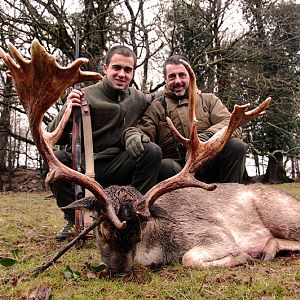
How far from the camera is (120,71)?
677 cm

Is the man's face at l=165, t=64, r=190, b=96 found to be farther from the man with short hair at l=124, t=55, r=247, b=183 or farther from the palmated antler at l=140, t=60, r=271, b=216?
the palmated antler at l=140, t=60, r=271, b=216

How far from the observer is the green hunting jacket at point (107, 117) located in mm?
6820

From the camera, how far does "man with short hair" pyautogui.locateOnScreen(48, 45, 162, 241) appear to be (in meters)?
6.60

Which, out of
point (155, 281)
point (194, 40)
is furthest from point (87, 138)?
point (194, 40)

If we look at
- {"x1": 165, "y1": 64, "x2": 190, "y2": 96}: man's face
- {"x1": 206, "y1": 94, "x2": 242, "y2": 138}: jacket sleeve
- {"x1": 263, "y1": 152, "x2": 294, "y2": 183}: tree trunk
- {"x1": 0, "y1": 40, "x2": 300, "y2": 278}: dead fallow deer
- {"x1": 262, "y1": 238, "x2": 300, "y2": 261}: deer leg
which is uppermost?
{"x1": 165, "y1": 64, "x2": 190, "y2": 96}: man's face

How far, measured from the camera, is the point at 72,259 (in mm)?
5305

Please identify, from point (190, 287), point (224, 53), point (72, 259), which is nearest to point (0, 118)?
point (224, 53)

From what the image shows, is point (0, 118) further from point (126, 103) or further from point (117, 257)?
point (117, 257)

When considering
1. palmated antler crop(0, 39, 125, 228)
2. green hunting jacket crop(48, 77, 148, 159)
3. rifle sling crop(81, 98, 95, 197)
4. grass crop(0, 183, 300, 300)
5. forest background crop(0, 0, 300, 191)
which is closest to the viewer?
grass crop(0, 183, 300, 300)

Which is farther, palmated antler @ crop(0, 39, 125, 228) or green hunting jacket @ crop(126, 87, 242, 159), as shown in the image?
green hunting jacket @ crop(126, 87, 242, 159)

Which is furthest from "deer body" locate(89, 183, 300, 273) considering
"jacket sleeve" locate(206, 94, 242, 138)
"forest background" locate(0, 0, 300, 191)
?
"forest background" locate(0, 0, 300, 191)

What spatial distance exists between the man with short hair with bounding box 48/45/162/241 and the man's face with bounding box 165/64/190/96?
571 mm

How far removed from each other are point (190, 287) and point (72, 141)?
312 cm

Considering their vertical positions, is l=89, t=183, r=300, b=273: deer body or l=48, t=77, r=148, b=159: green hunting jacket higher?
l=48, t=77, r=148, b=159: green hunting jacket
